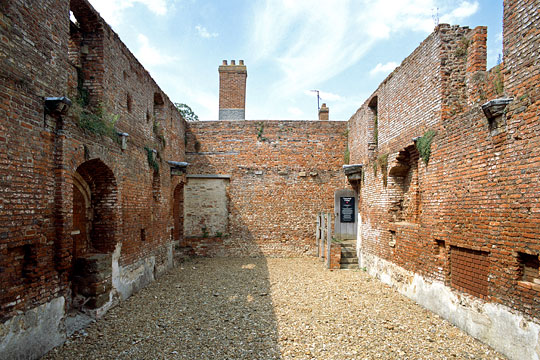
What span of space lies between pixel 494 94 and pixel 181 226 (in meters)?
10.6

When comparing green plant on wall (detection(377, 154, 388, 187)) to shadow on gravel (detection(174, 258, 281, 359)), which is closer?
shadow on gravel (detection(174, 258, 281, 359))

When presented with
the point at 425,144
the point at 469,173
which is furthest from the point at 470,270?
the point at 425,144

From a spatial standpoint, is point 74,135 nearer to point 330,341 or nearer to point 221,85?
point 330,341

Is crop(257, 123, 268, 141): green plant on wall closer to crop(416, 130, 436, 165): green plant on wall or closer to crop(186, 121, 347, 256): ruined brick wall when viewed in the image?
crop(186, 121, 347, 256): ruined brick wall

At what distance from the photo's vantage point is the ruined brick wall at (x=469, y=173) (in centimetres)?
438

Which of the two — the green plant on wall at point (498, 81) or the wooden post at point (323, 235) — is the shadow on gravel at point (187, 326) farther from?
the green plant on wall at point (498, 81)

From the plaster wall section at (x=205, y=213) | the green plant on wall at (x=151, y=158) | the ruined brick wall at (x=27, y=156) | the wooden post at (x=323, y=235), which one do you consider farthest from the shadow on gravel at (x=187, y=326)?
the plaster wall section at (x=205, y=213)

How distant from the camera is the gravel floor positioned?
15.3ft

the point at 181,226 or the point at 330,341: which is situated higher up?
the point at 181,226

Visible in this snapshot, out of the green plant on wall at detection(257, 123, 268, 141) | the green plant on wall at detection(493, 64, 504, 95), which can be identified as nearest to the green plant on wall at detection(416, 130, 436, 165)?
the green plant on wall at detection(493, 64, 504, 95)

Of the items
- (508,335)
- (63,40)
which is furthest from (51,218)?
(508,335)

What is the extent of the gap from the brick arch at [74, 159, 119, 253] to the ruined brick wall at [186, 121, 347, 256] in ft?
19.9

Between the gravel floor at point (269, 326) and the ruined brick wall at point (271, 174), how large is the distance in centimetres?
386

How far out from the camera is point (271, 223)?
497 inches
